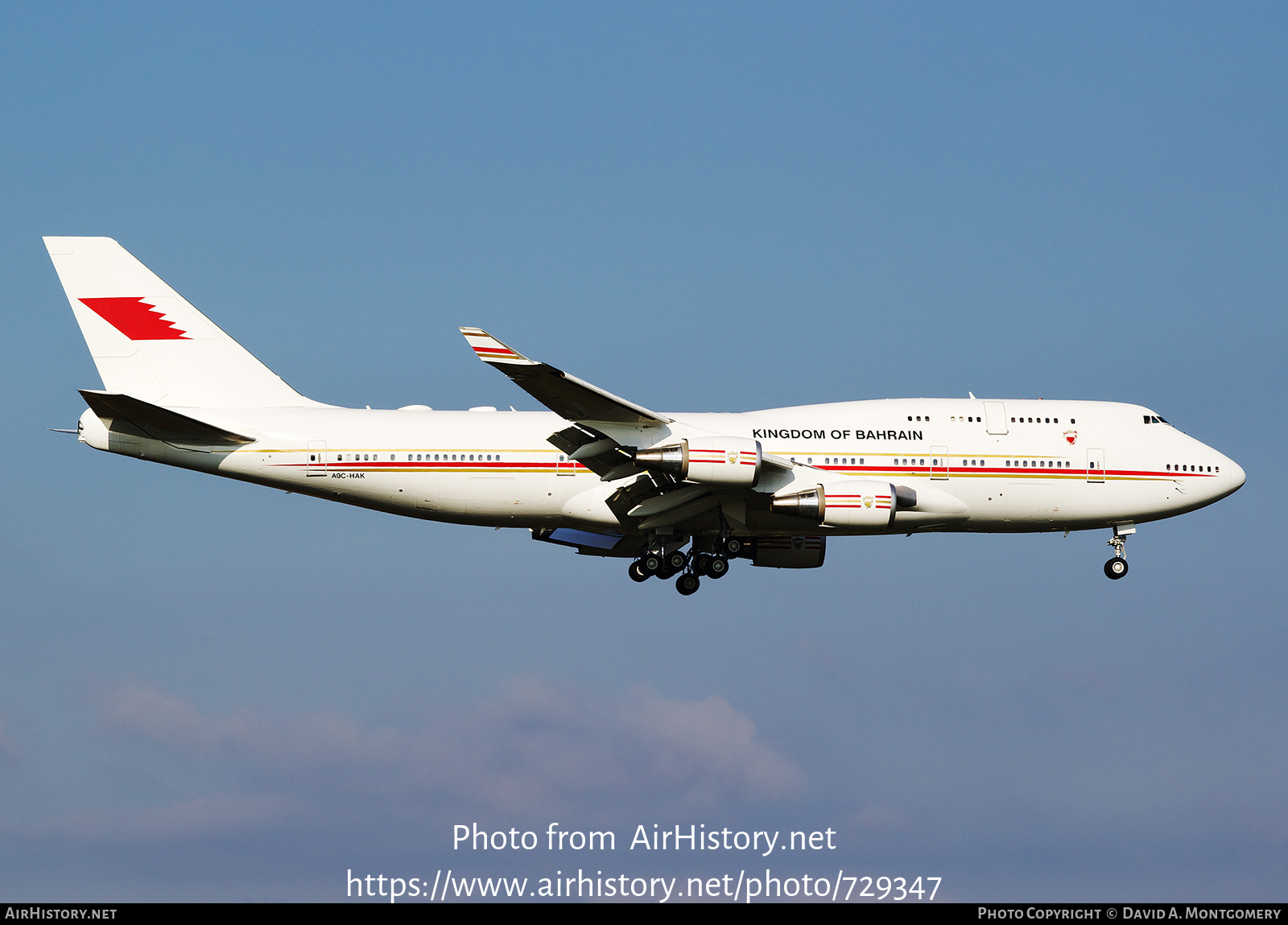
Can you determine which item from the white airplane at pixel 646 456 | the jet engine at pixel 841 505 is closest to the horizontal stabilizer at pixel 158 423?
the white airplane at pixel 646 456

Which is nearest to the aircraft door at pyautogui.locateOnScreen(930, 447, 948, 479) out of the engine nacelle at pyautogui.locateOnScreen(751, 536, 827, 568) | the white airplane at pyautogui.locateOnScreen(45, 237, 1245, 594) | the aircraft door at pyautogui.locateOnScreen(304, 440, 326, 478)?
the white airplane at pyautogui.locateOnScreen(45, 237, 1245, 594)

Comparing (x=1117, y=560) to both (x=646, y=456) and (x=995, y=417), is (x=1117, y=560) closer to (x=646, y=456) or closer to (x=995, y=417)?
(x=995, y=417)

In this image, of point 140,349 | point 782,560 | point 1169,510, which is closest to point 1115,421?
point 1169,510

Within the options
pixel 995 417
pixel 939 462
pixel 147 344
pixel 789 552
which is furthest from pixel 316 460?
pixel 995 417

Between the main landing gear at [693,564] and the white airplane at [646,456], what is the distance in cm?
6

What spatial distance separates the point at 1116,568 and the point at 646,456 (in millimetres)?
15462

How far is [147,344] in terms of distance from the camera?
124 feet

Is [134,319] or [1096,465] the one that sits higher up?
[134,319]

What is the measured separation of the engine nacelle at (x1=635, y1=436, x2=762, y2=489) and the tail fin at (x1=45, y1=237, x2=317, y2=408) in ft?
37.1

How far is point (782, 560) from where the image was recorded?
3853cm

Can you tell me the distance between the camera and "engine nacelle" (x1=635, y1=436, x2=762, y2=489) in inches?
1276

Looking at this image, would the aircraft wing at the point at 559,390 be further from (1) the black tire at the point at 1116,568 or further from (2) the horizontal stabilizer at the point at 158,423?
(1) the black tire at the point at 1116,568

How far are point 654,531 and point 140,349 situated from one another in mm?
15685
